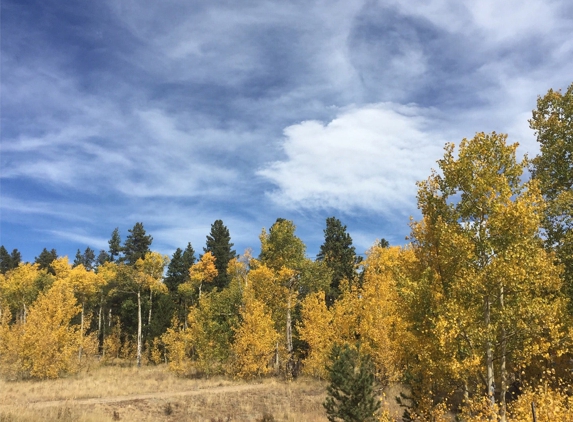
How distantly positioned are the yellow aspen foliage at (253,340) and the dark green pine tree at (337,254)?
13927mm

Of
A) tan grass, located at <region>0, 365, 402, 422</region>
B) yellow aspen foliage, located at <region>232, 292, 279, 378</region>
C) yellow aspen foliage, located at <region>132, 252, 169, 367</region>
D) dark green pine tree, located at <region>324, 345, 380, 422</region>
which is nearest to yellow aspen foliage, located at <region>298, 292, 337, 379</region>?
tan grass, located at <region>0, 365, 402, 422</region>

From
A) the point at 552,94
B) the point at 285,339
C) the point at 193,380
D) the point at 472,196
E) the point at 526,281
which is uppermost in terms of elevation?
the point at 552,94

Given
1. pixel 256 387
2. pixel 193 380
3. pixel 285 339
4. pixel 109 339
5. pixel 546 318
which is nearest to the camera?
pixel 546 318

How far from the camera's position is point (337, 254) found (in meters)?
44.6

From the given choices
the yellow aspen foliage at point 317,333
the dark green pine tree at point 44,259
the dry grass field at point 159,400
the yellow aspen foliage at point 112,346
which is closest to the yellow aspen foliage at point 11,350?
the dry grass field at point 159,400

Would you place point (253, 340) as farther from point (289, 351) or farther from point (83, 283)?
point (83, 283)

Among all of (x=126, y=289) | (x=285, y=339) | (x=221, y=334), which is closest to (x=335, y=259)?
(x=285, y=339)

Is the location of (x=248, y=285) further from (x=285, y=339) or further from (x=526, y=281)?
(x=526, y=281)

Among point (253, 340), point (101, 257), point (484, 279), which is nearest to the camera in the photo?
point (484, 279)

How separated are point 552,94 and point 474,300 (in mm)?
8940

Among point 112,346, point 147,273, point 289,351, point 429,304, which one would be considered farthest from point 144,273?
point 429,304

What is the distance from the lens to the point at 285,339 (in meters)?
33.6

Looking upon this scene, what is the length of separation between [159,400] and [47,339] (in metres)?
13.5

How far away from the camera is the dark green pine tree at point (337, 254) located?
139ft
